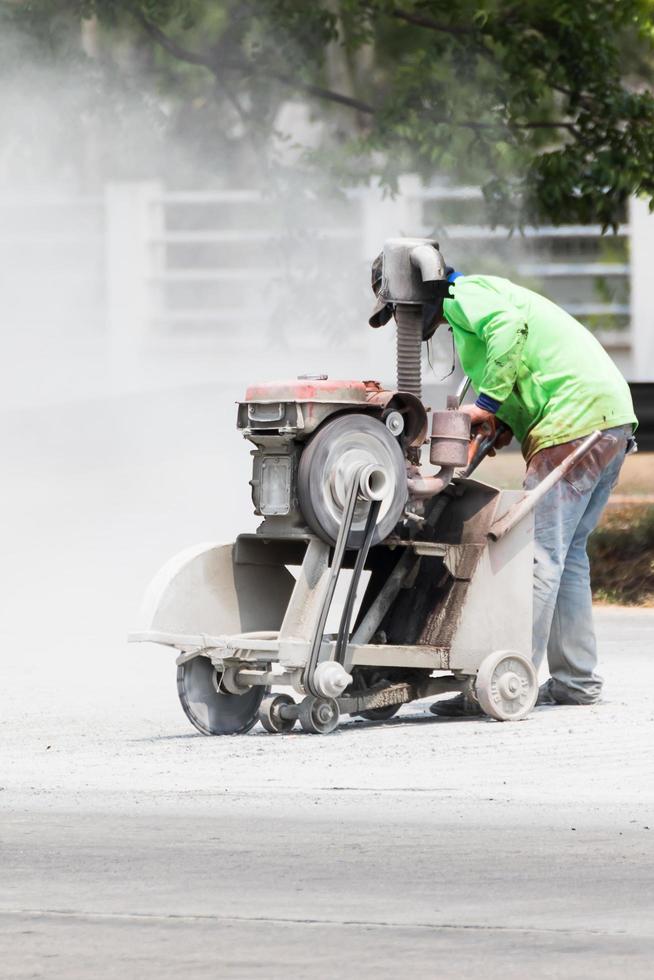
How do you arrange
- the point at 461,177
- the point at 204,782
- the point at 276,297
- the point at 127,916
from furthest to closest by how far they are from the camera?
the point at 276,297 → the point at 461,177 → the point at 204,782 → the point at 127,916

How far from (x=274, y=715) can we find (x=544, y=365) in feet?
5.56

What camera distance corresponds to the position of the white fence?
15.6 metres

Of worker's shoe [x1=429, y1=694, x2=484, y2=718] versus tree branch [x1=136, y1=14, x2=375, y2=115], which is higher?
tree branch [x1=136, y1=14, x2=375, y2=115]

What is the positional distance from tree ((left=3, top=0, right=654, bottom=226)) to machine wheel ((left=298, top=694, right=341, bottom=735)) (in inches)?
248

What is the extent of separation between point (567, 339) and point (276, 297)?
329 inches

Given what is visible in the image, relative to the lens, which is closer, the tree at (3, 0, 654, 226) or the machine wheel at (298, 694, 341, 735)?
the machine wheel at (298, 694, 341, 735)

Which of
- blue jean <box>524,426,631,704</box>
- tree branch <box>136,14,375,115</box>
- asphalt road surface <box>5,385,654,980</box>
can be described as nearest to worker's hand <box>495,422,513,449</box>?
blue jean <box>524,426,631,704</box>

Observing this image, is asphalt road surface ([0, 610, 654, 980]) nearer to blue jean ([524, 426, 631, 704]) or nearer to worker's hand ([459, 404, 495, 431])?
blue jean ([524, 426, 631, 704])

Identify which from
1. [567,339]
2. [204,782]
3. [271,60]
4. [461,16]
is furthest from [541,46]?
[204,782]

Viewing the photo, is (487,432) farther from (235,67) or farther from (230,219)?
(230,219)

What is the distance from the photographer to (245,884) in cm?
545

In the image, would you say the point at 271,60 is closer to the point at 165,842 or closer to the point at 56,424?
the point at 56,424

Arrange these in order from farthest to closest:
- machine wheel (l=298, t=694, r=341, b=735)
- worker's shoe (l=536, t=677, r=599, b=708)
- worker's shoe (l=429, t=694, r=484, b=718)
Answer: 1. worker's shoe (l=536, t=677, r=599, b=708)
2. worker's shoe (l=429, t=694, r=484, b=718)
3. machine wheel (l=298, t=694, r=341, b=735)

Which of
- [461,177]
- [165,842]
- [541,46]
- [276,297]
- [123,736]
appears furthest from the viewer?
[276,297]
